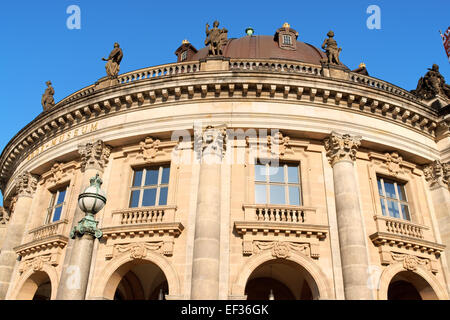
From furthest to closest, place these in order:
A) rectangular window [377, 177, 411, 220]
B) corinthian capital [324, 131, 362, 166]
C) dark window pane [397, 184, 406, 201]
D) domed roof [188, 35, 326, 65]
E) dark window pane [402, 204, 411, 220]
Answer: domed roof [188, 35, 326, 65], dark window pane [397, 184, 406, 201], dark window pane [402, 204, 411, 220], rectangular window [377, 177, 411, 220], corinthian capital [324, 131, 362, 166]

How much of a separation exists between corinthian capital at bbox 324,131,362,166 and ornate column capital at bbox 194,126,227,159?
447cm

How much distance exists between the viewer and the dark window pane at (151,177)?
17922 millimetres

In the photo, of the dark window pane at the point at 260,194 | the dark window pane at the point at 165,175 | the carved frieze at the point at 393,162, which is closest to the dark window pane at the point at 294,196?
the dark window pane at the point at 260,194

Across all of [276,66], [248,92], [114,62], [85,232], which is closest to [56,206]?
[114,62]

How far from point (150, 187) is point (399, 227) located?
10393mm

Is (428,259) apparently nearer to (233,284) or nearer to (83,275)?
(233,284)

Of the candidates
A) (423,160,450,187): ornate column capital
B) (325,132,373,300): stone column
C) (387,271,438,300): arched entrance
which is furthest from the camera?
(423,160,450,187): ornate column capital

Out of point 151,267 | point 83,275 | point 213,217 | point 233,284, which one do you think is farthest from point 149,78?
point 83,275

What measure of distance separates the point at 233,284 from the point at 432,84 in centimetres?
1507

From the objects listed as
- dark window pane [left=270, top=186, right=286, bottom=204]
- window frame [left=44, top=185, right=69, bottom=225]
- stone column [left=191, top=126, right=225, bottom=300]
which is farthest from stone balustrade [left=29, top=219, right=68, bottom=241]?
dark window pane [left=270, top=186, right=286, bottom=204]

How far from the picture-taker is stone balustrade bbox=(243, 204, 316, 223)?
15.9 meters

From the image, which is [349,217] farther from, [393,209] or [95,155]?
[95,155]

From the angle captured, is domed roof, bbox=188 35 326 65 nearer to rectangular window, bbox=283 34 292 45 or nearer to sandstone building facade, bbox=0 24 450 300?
rectangular window, bbox=283 34 292 45

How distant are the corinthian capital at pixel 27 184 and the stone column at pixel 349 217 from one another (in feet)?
47.8
